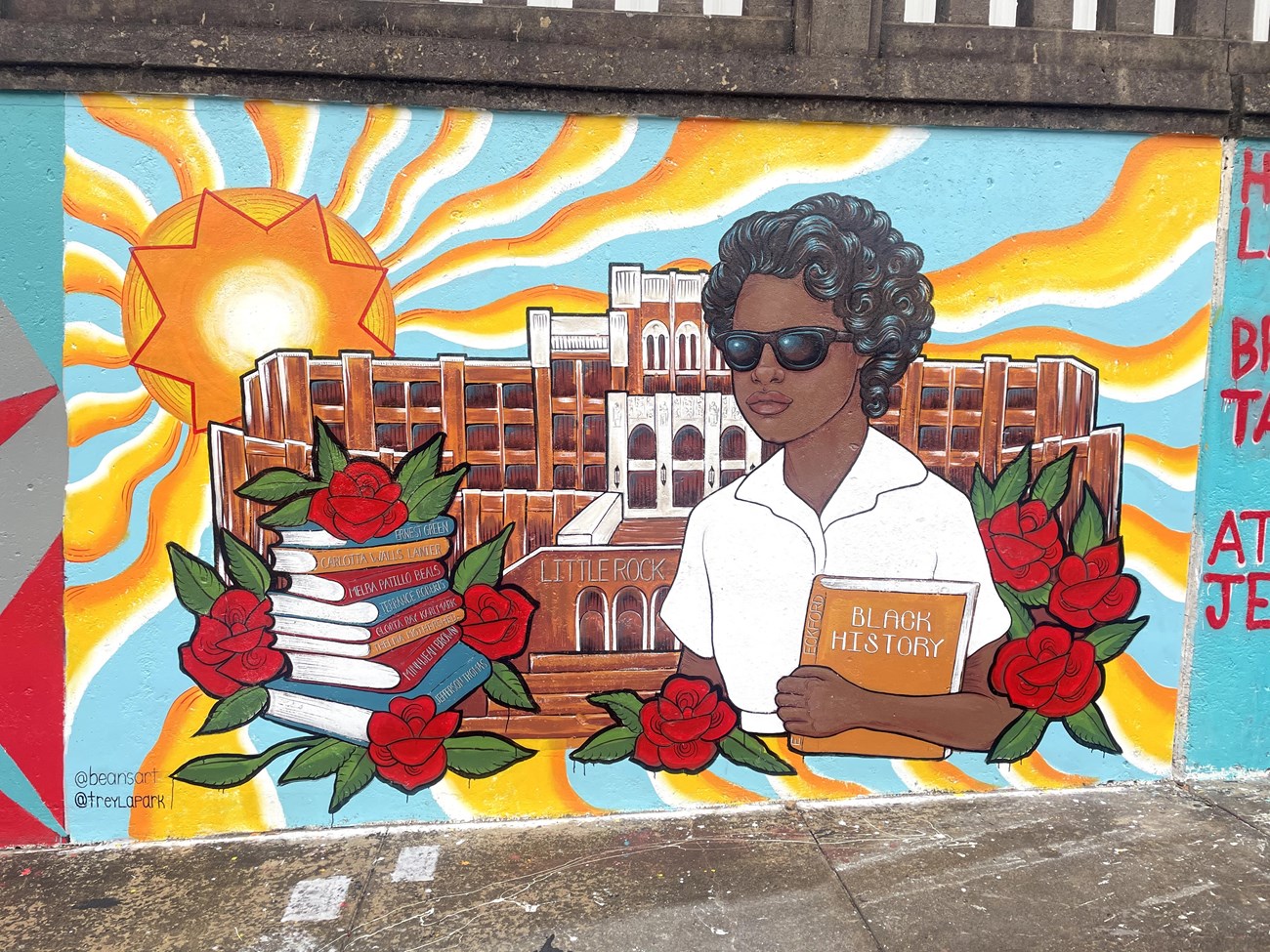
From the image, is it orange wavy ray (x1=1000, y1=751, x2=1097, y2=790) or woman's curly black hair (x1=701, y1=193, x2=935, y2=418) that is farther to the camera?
orange wavy ray (x1=1000, y1=751, x2=1097, y2=790)

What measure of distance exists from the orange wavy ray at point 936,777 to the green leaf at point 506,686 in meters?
1.85

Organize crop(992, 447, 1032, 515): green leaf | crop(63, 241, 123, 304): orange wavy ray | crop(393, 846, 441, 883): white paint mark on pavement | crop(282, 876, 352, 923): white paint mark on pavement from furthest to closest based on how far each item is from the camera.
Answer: crop(992, 447, 1032, 515): green leaf → crop(63, 241, 123, 304): orange wavy ray → crop(393, 846, 441, 883): white paint mark on pavement → crop(282, 876, 352, 923): white paint mark on pavement

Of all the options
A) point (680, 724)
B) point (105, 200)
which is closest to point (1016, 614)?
point (680, 724)

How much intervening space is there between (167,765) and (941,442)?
3866mm

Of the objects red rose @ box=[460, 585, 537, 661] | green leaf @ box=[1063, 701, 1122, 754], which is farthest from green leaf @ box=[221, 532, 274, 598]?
green leaf @ box=[1063, 701, 1122, 754]

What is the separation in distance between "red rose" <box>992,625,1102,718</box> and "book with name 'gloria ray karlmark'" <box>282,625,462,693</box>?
8.77ft

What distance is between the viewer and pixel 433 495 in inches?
154

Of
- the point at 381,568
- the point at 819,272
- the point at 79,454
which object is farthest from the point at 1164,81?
the point at 79,454

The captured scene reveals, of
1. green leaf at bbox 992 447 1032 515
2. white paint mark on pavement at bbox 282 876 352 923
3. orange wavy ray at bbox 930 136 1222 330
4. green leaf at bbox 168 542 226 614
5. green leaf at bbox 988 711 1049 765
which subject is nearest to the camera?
white paint mark on pavement at bbox 282 876 352 923

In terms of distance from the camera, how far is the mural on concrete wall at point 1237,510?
4180mm

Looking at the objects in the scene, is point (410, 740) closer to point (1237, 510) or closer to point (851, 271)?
point (851, 271)

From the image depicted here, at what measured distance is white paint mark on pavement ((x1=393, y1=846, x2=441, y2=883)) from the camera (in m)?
3.58

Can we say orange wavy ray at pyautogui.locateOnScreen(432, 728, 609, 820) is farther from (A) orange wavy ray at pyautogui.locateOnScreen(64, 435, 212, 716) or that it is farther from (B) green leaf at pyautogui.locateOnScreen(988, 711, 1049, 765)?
(B) green leaf at pyautogui.locateOnScreen(988, 711, 1049, 765)

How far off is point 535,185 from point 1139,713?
3.93m
